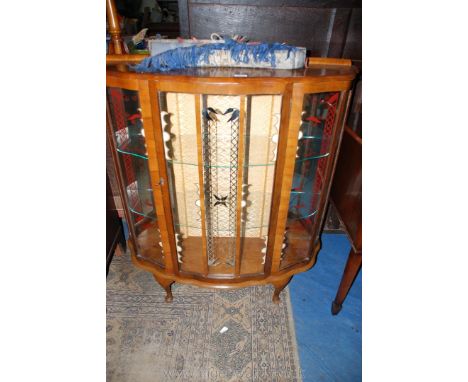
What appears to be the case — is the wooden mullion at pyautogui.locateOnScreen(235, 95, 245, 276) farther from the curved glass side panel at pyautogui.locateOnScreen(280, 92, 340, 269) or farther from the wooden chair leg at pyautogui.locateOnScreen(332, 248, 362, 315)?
the wooden chair leg at pyautogui.locateOnScreen(332, 248, 362, 315)

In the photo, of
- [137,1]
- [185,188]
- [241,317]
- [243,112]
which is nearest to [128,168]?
[185,188]

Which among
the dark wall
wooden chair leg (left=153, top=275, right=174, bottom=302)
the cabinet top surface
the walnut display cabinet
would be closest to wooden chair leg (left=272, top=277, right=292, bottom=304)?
the walnut display cabinet

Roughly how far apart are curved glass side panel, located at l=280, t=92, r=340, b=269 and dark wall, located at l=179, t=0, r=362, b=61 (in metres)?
0.50

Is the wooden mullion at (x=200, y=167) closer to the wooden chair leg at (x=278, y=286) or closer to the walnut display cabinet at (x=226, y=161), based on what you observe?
the walnut display cabinet at (x=226, y=161)

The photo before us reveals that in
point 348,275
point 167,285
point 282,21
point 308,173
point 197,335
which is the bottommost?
point 197,335

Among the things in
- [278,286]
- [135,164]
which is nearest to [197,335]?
[278,286]

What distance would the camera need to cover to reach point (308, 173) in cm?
115

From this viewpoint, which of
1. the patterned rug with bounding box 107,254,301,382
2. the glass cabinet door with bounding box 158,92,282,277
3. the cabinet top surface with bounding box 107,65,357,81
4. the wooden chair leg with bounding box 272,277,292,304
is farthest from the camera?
the wooden chair leg with bounding box 272,277,292,304

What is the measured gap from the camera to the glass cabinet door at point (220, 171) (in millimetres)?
919

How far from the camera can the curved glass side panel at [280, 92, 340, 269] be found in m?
0.94

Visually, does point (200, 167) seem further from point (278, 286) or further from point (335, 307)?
point (335, 307)

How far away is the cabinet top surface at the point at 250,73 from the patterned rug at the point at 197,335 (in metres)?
1.07

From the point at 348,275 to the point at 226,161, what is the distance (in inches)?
29.1

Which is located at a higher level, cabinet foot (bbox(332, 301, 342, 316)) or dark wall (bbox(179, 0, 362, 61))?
dark wall (bbox(179, 0, 362, 61))
